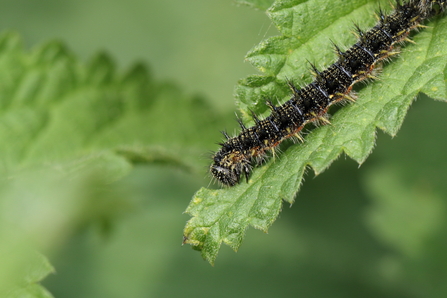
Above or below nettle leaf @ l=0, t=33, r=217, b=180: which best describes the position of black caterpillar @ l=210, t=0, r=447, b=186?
below

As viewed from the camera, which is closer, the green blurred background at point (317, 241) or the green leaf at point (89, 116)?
the green leaf at point (89, 116)

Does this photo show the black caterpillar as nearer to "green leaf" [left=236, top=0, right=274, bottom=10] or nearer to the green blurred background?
"green leaf" [left=236, top=0, right=274, bottom=10]

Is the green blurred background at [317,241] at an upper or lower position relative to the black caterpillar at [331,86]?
lower

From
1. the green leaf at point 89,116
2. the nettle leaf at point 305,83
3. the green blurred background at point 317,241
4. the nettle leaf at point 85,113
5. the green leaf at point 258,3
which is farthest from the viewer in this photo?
the green blurred background at point 317,241

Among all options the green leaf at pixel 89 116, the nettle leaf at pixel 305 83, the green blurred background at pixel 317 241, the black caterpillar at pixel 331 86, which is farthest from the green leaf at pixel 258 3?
the green blurred background at pixel 317 241

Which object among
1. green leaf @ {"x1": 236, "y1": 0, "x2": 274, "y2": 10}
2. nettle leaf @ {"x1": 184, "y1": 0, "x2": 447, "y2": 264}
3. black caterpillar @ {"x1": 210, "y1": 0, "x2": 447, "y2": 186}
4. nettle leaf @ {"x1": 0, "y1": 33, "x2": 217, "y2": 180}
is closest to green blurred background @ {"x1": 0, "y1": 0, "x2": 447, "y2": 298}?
nettle leaf @ {"x1": 0, "y1": 33, "x2": 217, "y2": 180}

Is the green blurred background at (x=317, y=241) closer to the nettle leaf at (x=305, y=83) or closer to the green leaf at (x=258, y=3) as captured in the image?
the nettle leaf at (x=305, y=83)

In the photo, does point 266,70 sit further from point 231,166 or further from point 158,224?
point 158,224

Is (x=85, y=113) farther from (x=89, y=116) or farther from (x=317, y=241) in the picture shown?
(x=317, y=241)
